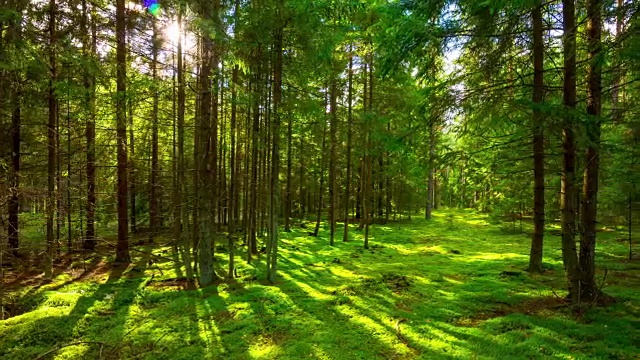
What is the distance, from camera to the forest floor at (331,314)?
5.67 metres

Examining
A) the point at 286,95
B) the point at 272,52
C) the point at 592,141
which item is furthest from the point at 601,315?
the point at 272,52

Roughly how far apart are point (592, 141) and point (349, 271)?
24.3ft

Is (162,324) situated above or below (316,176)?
below

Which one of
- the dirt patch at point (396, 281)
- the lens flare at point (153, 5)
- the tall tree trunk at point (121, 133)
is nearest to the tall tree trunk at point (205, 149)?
the lens flare at point (153, 5)

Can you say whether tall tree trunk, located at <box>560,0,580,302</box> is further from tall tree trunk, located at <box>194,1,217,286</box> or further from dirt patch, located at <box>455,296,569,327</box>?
tall tree trunk, located at <box>194,1,217,286</box>

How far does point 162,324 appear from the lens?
700cm

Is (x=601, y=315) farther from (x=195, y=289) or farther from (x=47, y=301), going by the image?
(x=47, y=301)

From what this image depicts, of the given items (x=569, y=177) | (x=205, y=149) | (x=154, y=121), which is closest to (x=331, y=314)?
(x=205, y=149)

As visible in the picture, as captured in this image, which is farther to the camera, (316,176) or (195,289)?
(316,176)

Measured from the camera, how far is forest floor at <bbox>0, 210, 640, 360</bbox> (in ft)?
18.6

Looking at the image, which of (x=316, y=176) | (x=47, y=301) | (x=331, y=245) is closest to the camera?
(x=47, y=301)

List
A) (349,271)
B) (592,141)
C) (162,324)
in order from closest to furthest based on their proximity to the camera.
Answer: (592,141)
(162,324)
(349,271)

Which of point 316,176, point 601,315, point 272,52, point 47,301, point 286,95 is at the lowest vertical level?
point 47,301

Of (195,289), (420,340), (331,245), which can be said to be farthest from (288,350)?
(331,245)
